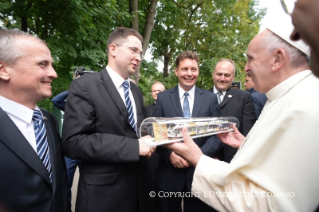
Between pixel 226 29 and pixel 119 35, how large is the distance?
1273 centimetres

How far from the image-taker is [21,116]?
1584mm

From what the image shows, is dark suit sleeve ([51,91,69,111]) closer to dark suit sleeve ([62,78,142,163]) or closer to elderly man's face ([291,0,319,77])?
dark suit sleeve ([62,78,142,163])

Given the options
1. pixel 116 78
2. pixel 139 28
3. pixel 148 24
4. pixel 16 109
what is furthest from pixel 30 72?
pixel 139 28

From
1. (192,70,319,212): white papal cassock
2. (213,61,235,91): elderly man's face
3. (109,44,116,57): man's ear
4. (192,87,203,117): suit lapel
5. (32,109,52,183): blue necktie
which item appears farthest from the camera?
(213,61,235,91): elderly man's face

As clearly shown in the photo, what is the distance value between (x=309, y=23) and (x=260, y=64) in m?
1.10

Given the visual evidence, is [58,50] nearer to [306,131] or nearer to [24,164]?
[24,164]

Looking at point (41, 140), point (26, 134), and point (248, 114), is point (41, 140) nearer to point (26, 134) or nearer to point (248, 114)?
point (26, 134)

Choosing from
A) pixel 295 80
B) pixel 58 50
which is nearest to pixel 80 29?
pixel 58 50

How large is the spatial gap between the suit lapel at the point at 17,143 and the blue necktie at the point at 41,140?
0.13 metres

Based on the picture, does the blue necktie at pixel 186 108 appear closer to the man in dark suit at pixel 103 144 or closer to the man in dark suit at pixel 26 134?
the man in dark suit at pixel 103 144

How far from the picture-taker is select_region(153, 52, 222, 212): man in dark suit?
2.74 m

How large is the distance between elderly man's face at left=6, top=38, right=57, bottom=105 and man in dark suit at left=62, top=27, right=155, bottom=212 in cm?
30

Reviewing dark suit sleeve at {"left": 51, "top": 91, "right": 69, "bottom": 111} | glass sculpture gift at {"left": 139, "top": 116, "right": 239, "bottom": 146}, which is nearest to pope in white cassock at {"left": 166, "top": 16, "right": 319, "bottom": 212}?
glass sculpture gift at {"left": 139, "top": 116, "right": 239, "bottom": 146}

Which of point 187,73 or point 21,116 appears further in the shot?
point 187,73
